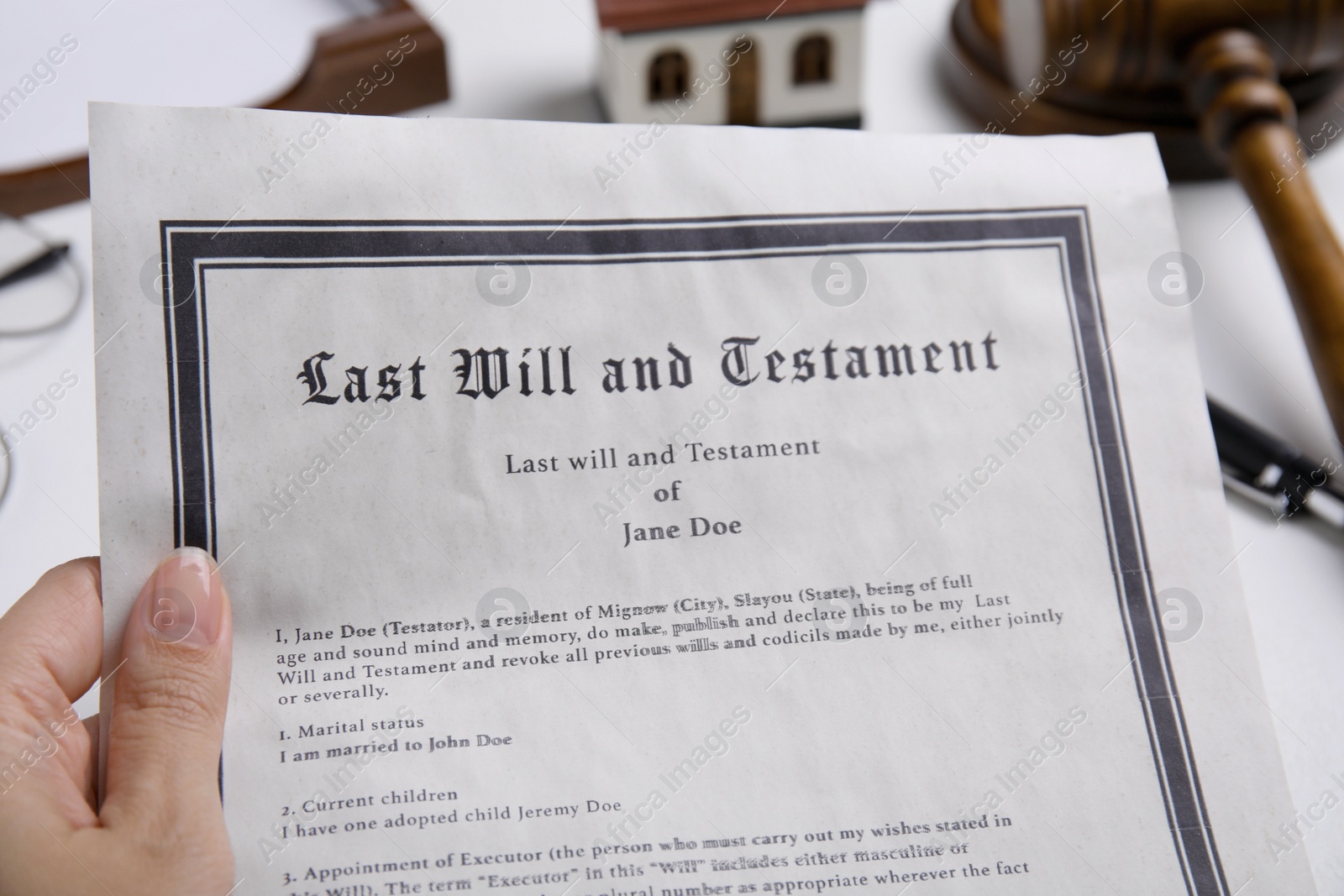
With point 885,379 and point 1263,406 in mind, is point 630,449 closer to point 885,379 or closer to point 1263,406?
point 885,379

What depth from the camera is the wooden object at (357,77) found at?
1.76ft

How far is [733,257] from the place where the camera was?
424 millimetres

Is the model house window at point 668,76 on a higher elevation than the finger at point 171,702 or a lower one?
higher

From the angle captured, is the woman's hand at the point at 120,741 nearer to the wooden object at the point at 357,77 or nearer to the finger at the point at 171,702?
the finger at the point at 171,702

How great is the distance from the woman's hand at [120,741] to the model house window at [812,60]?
42cm

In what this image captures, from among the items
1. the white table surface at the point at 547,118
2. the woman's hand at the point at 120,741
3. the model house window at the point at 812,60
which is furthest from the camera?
the model house window at the point at 812,60

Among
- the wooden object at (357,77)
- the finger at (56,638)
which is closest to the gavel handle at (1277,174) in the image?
the wooden object at (357,77)

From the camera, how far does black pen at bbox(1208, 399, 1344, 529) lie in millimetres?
482

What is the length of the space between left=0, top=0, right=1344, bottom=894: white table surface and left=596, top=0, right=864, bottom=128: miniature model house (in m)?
0.05

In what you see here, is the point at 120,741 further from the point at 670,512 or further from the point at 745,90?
the point at 745,90

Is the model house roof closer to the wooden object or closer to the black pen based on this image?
the wooden object

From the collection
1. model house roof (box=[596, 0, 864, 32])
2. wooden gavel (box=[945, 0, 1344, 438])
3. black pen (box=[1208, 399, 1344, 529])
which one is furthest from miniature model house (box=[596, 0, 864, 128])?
black pen (box=[1208, 399, 1344, 529])

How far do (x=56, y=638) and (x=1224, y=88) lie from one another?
1.98 feet

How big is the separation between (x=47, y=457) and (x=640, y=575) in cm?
32
